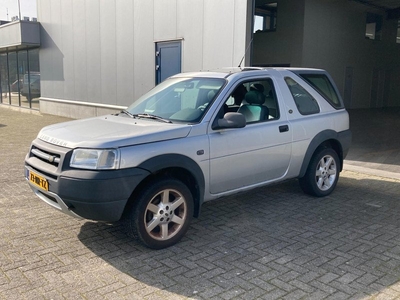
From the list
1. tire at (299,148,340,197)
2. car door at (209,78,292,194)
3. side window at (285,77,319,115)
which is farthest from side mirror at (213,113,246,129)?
tire at (299,148,340,197)

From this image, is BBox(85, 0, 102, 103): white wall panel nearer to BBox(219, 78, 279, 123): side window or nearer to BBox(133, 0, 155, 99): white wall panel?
BBox(133, 0, 155, 99): white wall panel

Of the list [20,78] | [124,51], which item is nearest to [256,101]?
[124,51]

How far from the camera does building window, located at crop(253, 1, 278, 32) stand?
66.9 ft

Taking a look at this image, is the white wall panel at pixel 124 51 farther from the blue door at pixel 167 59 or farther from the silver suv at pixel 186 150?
the silver suv at pixel 186 150

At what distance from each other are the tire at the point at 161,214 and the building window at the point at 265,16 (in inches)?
695

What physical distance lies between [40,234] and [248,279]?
7.86 ft

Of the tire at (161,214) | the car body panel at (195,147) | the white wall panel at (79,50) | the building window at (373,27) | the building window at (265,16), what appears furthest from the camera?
the building window at (373,27)

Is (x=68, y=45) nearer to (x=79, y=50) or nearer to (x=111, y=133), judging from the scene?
(x=79, y=50)

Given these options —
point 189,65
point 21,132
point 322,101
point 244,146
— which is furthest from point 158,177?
point 21,132

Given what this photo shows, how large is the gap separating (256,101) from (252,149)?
78 centimetres

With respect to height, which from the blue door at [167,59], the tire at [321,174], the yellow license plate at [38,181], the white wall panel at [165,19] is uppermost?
the white wall panel at [165,19]

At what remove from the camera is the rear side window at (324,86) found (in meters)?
6.14

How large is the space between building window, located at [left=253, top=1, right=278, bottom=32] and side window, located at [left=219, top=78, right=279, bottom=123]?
52.4ft

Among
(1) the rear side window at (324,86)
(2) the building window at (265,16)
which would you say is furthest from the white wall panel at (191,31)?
(2) the building window at (265,16)
